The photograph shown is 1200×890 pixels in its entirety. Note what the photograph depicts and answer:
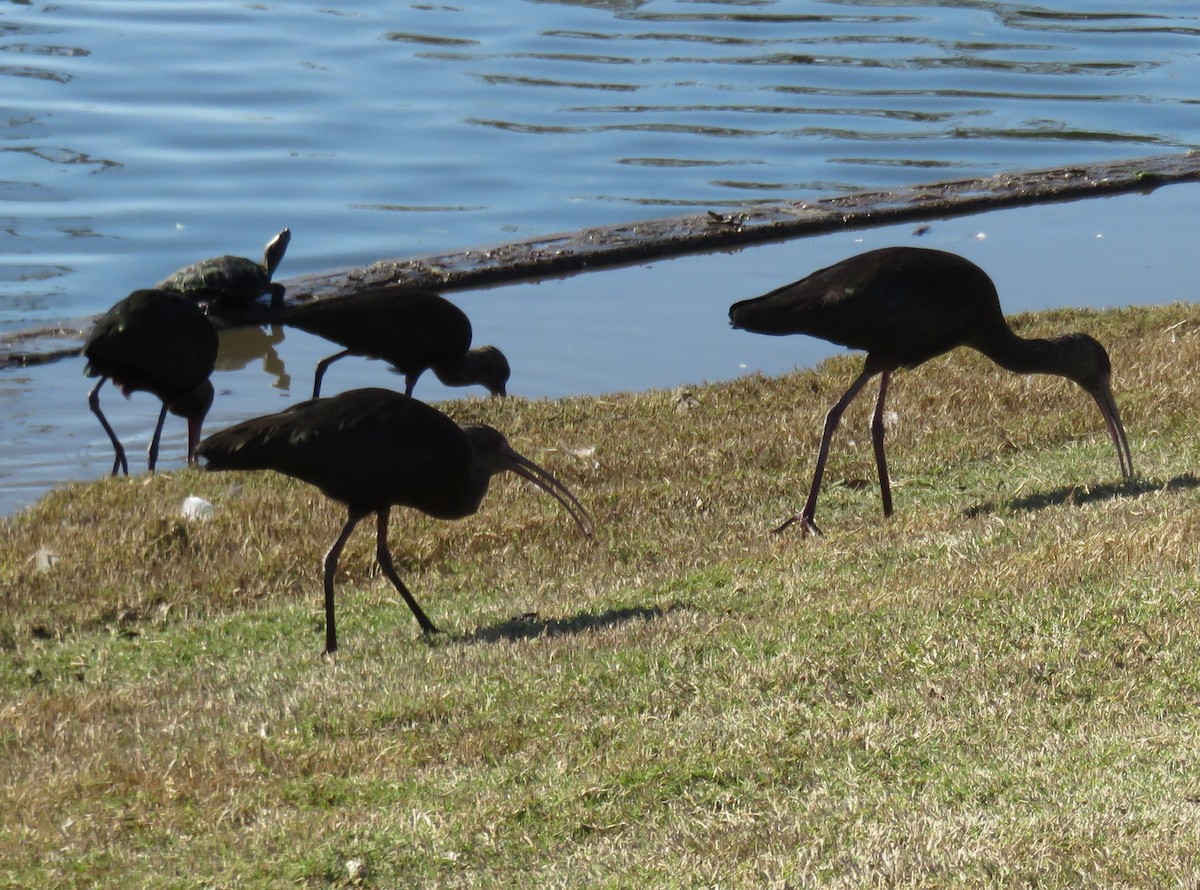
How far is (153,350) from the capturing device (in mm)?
10469

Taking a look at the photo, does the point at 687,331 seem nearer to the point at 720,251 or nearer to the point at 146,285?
the point at 720,251

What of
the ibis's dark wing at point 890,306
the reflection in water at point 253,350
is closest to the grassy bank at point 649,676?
the ibis's dark wing at point 890,306

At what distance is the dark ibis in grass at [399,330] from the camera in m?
10.3

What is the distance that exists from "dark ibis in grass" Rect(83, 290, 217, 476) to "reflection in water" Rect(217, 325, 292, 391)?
2.06 metres

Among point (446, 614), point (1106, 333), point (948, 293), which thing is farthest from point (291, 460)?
point (1106, 333)

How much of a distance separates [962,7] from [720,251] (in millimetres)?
13268

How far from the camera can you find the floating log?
46.7 feet

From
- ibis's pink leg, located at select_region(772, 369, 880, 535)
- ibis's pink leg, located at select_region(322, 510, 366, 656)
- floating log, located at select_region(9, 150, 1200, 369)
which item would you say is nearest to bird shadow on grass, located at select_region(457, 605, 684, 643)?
ibis's pink leg, located at select_region(322, 510, 366, 656)

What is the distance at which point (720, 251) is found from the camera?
15.8 meters

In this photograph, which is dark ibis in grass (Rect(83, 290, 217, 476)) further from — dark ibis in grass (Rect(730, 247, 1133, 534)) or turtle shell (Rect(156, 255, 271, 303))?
dark ibis in grass (Rect(730, 247, 1133, 534))

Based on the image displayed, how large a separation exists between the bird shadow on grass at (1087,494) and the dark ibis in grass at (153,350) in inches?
184

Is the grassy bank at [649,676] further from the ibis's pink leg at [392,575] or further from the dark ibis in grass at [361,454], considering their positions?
the dark ibis in grass at [361,454]

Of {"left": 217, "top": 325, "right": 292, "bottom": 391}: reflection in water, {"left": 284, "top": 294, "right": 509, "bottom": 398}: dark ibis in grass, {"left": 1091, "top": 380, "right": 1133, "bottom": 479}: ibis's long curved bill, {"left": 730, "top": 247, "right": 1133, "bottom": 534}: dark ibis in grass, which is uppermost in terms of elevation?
{"left": 730, "top": 247, "right": 1133, "bottom": 534}: dark ibis in grass

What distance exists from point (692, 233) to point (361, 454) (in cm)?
929
